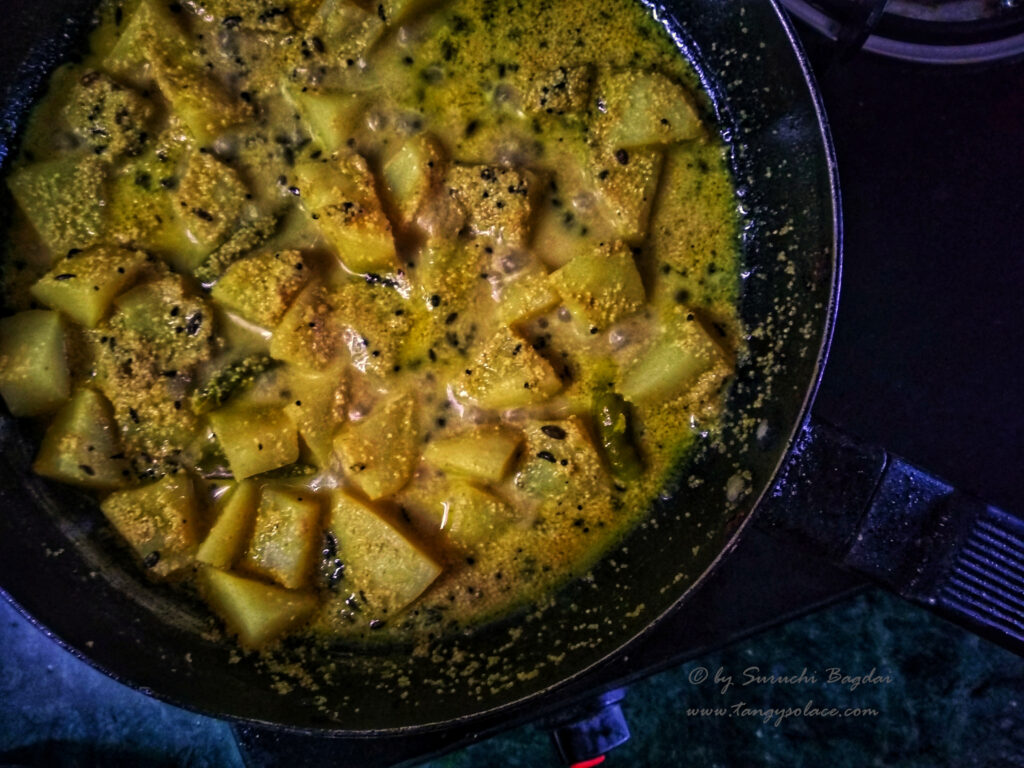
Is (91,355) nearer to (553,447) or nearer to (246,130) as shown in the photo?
(246,130)

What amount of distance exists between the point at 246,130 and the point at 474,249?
692 millimetres

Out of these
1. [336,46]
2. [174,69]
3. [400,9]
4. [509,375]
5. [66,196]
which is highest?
[400,9]

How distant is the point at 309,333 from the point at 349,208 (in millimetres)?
332

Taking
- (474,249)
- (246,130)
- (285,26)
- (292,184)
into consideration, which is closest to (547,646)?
(474,249)

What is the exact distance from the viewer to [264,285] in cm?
211

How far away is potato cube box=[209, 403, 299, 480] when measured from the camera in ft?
6.98

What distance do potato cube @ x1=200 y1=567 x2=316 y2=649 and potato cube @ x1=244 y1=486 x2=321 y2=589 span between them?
43 mm

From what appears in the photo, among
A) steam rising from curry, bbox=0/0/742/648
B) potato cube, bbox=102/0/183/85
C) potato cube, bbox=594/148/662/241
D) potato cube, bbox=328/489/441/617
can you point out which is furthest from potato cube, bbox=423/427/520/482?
potato cube, bbox=102/0/183/85

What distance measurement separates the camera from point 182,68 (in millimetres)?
2199

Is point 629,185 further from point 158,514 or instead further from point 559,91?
point 158,514

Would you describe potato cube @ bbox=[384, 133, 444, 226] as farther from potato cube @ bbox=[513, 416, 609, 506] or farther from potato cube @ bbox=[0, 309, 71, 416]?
potato cube @ bbox=[0, 309, 71, 416]

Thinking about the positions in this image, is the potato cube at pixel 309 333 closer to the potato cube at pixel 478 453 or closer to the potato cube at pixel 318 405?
the potato cube at pixel 318 405

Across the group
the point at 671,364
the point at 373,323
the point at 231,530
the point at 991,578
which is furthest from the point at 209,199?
the point at 991,578

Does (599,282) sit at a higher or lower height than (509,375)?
higher
